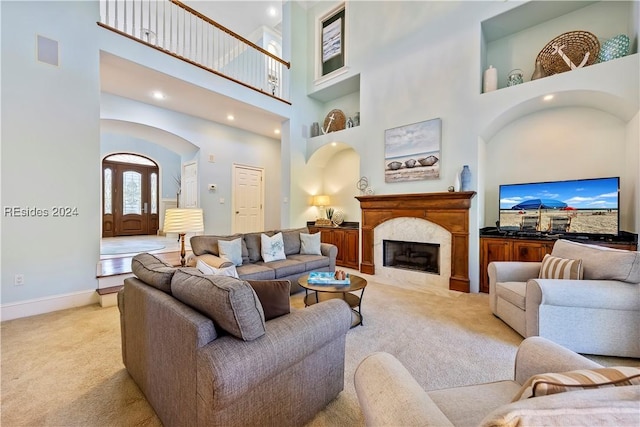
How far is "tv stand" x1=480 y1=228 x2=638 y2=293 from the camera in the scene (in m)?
2.90

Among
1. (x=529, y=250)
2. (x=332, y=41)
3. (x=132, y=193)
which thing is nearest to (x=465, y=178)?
(x=529, y=250)

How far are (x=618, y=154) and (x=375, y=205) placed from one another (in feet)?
10.5

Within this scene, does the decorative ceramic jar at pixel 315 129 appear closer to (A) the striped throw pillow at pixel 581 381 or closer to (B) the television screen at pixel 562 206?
(B) the television screen at pixel 562 206

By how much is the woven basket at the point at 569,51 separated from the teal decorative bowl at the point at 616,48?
0.54 ft

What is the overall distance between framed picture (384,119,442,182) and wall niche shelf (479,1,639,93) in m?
0.92

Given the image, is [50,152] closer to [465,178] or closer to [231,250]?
[231,250]

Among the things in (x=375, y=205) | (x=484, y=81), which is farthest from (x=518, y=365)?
(x=484, y=81)

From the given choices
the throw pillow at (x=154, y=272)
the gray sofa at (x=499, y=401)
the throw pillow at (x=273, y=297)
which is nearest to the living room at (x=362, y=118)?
the gray sofa at (x=499, y=401)

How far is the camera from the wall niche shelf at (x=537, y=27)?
3.30m

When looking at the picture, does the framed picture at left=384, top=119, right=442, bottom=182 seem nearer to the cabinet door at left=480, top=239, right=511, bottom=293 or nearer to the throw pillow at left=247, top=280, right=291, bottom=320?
the cabinet door at left=480, top=239, right=511, bottom=293

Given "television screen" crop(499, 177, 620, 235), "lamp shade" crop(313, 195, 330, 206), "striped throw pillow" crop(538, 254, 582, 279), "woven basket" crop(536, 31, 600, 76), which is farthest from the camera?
"lamp shade" crop(313, 195, 330, 206)

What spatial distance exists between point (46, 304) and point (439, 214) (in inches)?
204

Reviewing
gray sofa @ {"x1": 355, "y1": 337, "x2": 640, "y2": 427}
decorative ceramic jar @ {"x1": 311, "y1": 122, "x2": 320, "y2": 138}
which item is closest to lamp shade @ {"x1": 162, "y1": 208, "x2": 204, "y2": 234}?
gray sofa @ {"x1": 355, "y1": 337, "x2": 640, "y2": 427}

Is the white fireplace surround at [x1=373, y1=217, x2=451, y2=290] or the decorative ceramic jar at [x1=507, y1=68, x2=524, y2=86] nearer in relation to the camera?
the decorative ceramic jar at [x1=507, y1=68, x2=524, y2=86]
